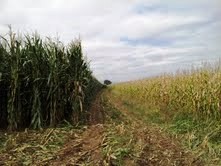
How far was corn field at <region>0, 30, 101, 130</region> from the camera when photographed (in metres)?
8.95

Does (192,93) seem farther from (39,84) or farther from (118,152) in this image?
(118,152)

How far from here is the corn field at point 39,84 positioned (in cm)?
895

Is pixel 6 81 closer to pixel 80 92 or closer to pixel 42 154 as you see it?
pixel 80 92

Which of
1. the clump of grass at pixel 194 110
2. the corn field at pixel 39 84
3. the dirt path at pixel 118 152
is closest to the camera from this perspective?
the dirt path at pixel 118 152

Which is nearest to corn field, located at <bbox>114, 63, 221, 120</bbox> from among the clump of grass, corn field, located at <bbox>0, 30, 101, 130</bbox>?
the clump of grass

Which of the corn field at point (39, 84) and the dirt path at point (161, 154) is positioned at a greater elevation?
the corn field at point (39, 84)

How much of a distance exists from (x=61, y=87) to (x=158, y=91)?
7.28 meters

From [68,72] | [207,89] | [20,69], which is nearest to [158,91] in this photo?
[207,89]

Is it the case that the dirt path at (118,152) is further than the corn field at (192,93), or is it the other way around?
the corn field at (192,93)

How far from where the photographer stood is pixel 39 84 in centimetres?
927

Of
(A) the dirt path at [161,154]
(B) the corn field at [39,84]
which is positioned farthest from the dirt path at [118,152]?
(B) the corn field at [39,84]

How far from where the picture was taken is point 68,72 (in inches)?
383

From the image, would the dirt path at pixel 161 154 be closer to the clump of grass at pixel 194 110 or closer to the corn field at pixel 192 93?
the clump of grass at pixel 194 110

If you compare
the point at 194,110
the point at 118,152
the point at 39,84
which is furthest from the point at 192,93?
the point at 118,152
